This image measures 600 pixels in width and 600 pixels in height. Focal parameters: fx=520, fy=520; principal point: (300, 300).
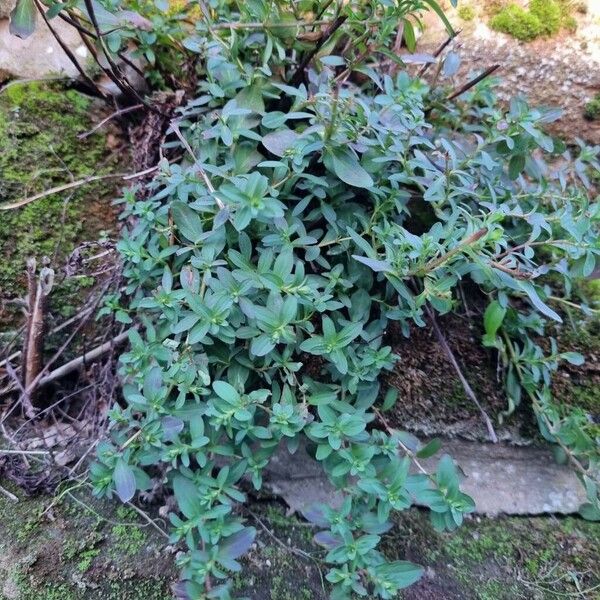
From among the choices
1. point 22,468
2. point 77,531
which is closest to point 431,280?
point 77,531

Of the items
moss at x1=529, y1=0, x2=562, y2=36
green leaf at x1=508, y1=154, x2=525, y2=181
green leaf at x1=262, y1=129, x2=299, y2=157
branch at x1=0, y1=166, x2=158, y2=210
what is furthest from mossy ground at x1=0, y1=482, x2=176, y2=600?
moss at x1=529, y1=0, x2=562, y2=36

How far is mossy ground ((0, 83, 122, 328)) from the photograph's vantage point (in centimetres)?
148

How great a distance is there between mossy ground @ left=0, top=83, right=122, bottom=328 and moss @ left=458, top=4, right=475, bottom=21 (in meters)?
1.22

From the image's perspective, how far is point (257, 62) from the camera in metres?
1.43

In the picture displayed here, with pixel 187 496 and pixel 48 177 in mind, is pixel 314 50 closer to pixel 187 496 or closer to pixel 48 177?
pixel 48 177

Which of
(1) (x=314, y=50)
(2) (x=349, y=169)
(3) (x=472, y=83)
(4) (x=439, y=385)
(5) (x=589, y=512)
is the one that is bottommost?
(5) (x=589, y=512)

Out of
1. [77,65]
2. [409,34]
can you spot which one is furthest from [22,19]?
[409,34]

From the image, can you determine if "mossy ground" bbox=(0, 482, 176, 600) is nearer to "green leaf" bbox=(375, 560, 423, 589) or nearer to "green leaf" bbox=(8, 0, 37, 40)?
"green leaf" bbox=(375, 560, 423, 589)

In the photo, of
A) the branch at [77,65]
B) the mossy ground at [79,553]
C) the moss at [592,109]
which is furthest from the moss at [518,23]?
the mossy ground at [79,553]

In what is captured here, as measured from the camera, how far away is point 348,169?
1.18 meters

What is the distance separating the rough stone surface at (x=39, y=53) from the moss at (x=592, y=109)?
1.61m

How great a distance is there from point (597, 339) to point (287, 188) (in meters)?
0.97

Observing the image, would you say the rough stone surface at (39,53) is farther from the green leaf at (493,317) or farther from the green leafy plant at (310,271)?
the green leaf at (493,317)

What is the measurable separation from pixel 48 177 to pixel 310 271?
2.78 ft
